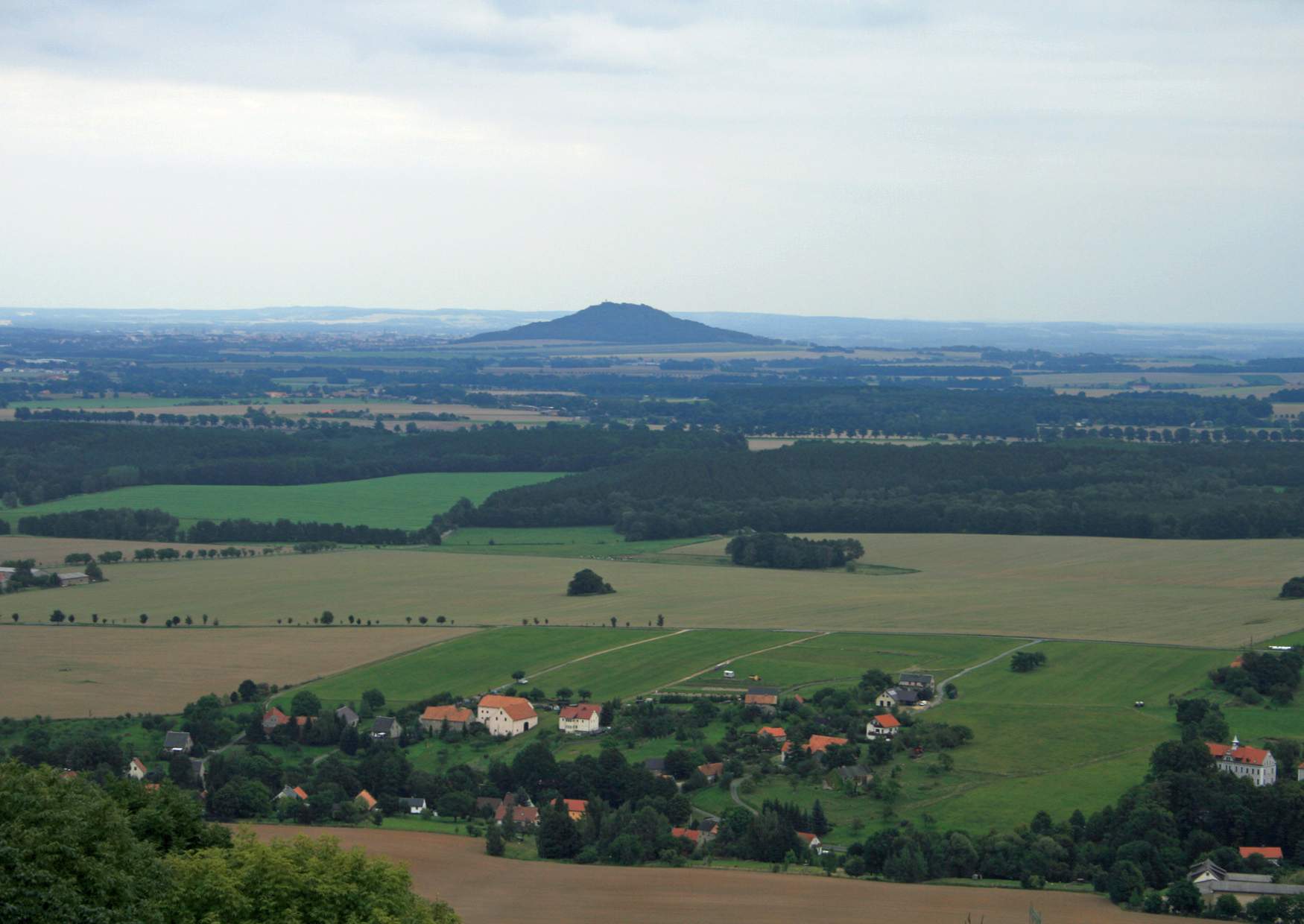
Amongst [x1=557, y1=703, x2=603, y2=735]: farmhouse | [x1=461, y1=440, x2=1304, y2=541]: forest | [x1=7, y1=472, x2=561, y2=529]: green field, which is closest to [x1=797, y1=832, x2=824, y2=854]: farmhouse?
[x1=557, y1=703, x2=603, y2=735]: farmhouse

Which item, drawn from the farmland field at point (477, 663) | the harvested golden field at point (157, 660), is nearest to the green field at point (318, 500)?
the harvested golden field at point (157, 660)

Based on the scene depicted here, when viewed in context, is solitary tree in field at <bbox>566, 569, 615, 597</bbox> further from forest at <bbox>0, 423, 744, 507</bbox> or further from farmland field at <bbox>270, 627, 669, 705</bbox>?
forest at <bbox>0, 423, 744, 507</bbox>

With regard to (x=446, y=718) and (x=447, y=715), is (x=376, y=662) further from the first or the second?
(x=446, y=718)

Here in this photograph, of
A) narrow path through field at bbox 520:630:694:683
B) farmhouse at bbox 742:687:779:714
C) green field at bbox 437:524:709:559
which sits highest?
farmhouse at bbox 742:687:779:714

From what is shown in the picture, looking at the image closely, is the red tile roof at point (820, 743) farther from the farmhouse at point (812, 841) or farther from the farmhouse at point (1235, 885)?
the farmhouse at point (1235, 885)

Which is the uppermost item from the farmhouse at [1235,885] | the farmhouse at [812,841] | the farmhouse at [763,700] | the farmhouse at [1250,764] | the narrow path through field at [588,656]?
the farmhouse at [1250,764]

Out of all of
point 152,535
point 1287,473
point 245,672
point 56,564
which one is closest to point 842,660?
point 245,672

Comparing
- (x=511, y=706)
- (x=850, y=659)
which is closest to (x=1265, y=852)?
(x=850, y=659)
